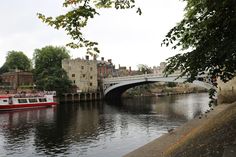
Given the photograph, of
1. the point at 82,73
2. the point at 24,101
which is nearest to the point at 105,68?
the point at 82,73

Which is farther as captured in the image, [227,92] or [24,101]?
[24,101]

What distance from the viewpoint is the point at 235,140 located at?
973 cm

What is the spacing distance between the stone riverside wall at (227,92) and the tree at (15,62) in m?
85.6

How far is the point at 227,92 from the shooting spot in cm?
3112

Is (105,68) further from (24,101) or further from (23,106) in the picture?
(23,106)

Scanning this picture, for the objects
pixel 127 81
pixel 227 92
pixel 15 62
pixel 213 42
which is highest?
pixel 15 62

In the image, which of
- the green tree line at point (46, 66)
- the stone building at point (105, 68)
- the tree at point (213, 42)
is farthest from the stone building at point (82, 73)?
the tree at point (213, 42)

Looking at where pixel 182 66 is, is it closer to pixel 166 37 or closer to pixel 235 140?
pixel 166 37

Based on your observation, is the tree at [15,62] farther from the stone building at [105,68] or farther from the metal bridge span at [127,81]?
the metal bridge span at [127,81]

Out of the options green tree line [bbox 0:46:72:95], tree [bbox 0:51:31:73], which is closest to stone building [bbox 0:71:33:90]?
green tree line [bbox 0:46:72:95]

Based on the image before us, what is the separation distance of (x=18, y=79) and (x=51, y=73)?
18.2m

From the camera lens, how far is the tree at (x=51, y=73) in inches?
3030

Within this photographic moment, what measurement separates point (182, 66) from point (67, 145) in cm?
1609

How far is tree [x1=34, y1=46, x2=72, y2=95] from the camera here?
7697 centimetres
